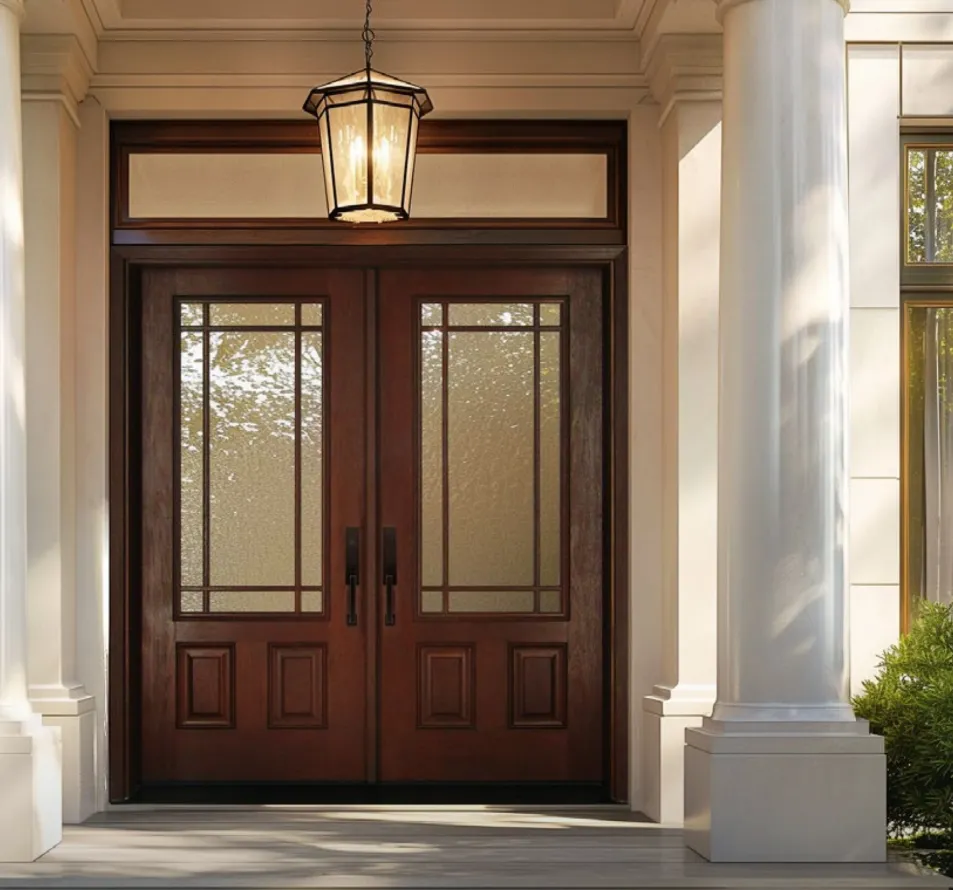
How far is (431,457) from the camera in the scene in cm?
651

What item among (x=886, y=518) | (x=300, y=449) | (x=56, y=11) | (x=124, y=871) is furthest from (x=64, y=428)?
(x=886, y=518)

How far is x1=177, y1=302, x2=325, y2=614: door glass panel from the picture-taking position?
647 cm

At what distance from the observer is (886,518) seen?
6.05m

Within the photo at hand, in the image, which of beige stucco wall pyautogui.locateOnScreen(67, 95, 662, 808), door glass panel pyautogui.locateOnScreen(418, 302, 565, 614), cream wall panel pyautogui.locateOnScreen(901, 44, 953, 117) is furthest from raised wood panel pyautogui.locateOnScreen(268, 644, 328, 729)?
cream wall panel pyautogui.locateOnScreen(901, 44, 953, 117)

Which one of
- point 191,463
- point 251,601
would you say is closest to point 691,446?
point 251,601

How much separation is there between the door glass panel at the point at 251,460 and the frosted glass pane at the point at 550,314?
100 centimetres

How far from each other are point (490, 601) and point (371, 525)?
0.63 m

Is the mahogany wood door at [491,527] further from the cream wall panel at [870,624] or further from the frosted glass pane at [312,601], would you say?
the cream wall panel at [870,624]

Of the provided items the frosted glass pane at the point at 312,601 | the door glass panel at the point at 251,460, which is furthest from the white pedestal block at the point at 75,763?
the frosted glass pane at the point at 312,601

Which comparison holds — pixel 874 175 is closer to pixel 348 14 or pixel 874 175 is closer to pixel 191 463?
pixel 348 14

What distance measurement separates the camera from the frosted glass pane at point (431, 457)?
21.3 feet

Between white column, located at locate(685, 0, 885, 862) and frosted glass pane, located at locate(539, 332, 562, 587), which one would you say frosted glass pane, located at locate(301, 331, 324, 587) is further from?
white column, located at locate(685, 0, 885, 862)

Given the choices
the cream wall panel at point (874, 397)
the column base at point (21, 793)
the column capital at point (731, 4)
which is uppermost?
the column capital at point (731, 4)

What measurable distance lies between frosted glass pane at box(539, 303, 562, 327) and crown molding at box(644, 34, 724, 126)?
106cm
